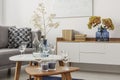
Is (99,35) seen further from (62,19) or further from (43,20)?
(43,20)

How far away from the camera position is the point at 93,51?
459 centimetres

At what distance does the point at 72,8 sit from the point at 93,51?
3.88 ft

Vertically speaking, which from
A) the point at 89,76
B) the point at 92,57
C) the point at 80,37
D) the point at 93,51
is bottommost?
the point at 89,76

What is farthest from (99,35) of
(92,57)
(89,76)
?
(89,76)

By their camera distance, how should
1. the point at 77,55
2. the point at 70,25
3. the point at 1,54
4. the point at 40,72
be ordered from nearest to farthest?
the point at 40,72, the point at 1,54, the point at 77,55, the point at 70,25

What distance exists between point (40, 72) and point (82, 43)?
2143 mm

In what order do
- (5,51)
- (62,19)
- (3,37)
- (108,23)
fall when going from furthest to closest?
(62,19) → (3,37) → (108,23) → (5,51)

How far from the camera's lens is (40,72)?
2.69 m

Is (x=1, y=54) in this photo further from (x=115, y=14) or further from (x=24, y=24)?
(x=115, y=14)

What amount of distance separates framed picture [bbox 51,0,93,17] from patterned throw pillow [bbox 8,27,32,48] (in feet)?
2.88

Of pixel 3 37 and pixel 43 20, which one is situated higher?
pixel 43 20

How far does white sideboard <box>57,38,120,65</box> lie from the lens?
14.4 ft

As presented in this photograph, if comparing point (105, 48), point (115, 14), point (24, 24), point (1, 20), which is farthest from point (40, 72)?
point (1, 20)

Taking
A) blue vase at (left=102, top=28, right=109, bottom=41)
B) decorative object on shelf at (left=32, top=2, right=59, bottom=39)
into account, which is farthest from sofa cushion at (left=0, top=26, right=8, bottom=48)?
blue vase at (left=102, top=28, right=109, bottom=41)
